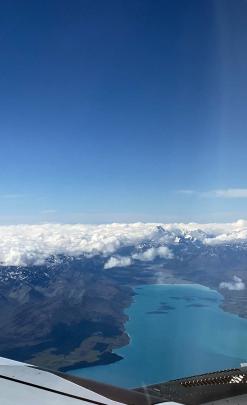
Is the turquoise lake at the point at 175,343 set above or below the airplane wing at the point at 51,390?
below

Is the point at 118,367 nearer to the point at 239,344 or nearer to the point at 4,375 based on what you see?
the point at 239,344

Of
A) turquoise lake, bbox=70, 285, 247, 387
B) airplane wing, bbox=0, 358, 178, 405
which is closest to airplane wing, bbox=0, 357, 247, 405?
airplane wing, bbox=0, 358, 178, 405

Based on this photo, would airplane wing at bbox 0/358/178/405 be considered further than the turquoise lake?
No

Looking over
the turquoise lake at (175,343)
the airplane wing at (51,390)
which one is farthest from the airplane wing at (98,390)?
the turquoise lake at (175,343)

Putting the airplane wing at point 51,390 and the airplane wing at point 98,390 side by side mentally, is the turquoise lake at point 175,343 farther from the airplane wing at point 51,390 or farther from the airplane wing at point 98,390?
the airplane wing at point 51,390

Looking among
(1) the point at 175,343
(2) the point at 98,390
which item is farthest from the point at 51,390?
(1) the point at 175,343

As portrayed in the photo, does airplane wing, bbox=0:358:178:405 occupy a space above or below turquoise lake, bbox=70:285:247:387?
above

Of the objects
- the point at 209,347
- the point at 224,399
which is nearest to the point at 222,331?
the point at 209,347

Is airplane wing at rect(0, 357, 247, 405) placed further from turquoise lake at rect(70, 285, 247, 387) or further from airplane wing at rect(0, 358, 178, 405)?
turquoise lake at rect(70, 285, 247, 387)
